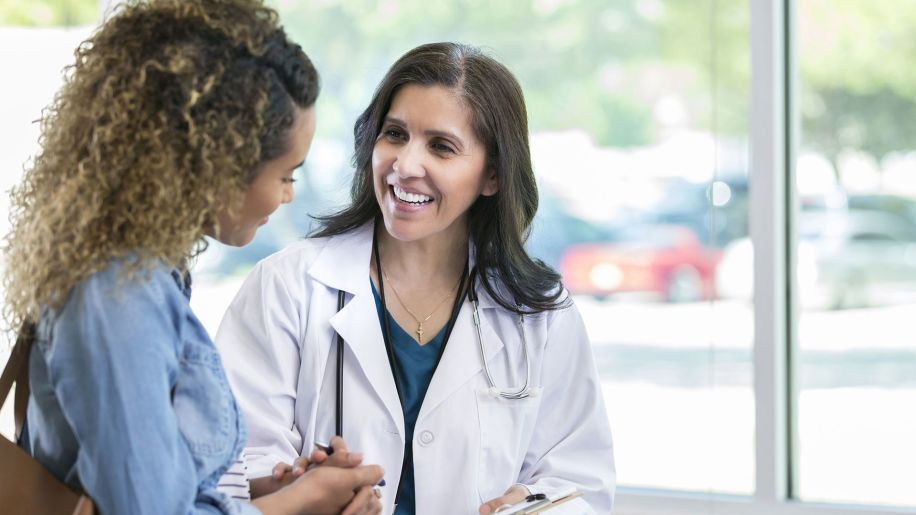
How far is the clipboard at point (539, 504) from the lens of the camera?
67.0 inches

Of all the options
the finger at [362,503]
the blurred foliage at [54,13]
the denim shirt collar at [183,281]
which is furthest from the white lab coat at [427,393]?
the blurred foliage at [54,13]

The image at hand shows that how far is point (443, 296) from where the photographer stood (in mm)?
2264

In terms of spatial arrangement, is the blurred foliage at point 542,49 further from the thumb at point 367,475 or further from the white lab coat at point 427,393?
the thumb at point 367,475

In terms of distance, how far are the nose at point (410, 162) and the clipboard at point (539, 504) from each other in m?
0.69

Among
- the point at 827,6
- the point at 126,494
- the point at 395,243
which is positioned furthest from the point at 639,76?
the point at 126,494

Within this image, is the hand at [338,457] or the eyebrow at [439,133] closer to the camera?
the hand at [338,457]

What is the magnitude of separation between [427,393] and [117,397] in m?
1.01

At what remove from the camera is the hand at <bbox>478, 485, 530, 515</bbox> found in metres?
1.95

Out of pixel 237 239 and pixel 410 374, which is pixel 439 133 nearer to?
pixel 410 374

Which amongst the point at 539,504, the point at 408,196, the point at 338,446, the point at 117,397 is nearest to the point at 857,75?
the point at 408,196

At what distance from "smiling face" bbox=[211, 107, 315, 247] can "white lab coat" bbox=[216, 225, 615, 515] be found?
2.34 feet

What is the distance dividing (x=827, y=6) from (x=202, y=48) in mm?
2147

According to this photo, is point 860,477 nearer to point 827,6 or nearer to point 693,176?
point 693,176

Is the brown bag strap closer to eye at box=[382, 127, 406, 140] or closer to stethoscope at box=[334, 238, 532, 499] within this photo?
stethoscope at box=[334, 238, 532, 499]
